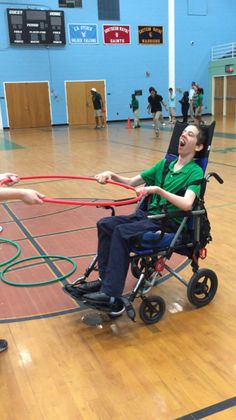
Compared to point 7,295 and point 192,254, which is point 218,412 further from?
point 7,295

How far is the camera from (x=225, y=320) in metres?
2.61

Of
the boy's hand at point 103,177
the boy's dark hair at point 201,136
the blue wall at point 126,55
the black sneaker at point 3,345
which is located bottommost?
the black sneaker at point 3,345

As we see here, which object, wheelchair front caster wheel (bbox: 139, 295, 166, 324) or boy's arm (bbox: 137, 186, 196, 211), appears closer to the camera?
boy's arm (bbox: 137, 186, 196, 211)

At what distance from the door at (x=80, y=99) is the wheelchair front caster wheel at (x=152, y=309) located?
676 inches

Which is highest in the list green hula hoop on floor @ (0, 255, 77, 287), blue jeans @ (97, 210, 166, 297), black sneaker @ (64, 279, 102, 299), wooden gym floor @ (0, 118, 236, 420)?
blue jeans @ (97, 210, 166, 297)

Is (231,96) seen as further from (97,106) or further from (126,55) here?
(97,106)

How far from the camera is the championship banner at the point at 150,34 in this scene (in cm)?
1901

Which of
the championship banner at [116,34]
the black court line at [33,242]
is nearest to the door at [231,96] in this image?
the championship banner at [116,34]

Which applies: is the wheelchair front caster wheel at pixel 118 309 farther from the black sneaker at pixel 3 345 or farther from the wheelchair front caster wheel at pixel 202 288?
the black sneaker at pixel 3 345

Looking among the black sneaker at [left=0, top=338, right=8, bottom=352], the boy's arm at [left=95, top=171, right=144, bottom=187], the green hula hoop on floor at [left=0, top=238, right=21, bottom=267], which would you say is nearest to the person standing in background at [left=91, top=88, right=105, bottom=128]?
the green hula hoop on floor at [left=0, top=238, right=21, bottom=267]

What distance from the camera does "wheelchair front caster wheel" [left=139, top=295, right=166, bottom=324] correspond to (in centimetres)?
255

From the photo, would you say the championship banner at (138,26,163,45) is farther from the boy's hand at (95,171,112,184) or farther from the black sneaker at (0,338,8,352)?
the black sneaker at (0,338,8,352)

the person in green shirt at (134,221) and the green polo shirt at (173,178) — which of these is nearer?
the person in green shirt at (134,221)

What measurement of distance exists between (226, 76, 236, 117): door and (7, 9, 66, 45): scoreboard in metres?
8.07
